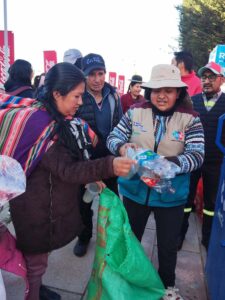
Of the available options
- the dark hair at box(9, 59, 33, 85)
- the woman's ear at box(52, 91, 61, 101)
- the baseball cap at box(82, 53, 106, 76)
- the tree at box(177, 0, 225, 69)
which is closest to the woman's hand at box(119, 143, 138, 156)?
the woman's ear at box(52, 91, 61, 101)

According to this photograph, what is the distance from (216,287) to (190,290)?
18.2 inches

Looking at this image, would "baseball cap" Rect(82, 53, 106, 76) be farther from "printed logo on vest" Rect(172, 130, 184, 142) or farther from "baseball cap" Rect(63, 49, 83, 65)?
"printed logo on vest" Rect(172, 130, 184, 142)

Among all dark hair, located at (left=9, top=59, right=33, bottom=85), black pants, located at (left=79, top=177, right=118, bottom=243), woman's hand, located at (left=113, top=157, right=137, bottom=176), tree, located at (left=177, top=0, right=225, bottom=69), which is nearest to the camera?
woman's hand, located at (left=113, top=157, right=137, bottom=176)

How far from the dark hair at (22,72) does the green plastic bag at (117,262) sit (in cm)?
226

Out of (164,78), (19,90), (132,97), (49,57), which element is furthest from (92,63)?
(49,57)

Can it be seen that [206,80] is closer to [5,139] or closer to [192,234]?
[192,234]

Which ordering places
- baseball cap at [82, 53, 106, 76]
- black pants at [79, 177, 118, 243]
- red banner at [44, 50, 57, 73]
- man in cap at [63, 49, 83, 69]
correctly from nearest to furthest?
baseball cap at [82, 53, 106, 76], black pants at [79, 177, 118, 243], man in cap at [63, 49, 83, 69], red banner at [44, 50, 57, 73]

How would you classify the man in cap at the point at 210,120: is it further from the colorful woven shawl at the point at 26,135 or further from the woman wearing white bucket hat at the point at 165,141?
the colorful woven shawl at the point at 26,135

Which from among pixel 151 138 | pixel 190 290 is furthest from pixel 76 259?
pixel 151 138

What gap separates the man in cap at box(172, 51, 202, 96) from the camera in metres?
3.77

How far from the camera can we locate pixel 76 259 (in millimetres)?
2742

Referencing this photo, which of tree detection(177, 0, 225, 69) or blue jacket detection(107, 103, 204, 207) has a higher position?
tree detection(177, 0, 225, 69)

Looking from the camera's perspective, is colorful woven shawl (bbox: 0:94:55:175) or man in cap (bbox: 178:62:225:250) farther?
man in cap (bbox: 178:62:225:250)

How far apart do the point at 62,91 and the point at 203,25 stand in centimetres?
1807
